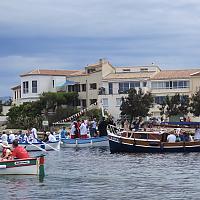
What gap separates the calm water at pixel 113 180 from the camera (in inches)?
1150

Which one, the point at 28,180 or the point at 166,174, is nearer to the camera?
the point at 28,180

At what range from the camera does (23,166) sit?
3466 cm

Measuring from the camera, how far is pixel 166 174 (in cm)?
3650

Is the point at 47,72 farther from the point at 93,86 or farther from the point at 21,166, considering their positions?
the point at 21,166

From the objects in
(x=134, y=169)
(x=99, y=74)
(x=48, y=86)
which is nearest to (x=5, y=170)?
(x=134, y=169)

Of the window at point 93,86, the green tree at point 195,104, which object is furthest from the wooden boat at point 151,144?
the window at point 93,86

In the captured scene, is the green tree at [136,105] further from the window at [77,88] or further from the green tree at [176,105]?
the window at [77,88]

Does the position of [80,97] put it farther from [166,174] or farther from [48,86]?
[166,174]

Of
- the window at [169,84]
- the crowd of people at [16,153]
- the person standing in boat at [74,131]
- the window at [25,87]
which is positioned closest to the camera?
the crowd of people at [16,153]

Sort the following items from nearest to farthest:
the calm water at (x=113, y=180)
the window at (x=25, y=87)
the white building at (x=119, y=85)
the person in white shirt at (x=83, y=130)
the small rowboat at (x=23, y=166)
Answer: the calm water at (x=113, y=180)
the small rowboat at (x=23, y=166)
the person in white shirt at (x=83, y=130)
the white building at (x=119, y=85)
the window at (x=25, y=87)

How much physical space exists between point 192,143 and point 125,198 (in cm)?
2355

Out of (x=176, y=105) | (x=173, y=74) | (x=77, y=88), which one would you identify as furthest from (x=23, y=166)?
(x=77, y=88)

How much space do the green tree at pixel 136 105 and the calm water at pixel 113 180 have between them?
53790mm

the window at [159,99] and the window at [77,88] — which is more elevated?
the window at [77,88]
